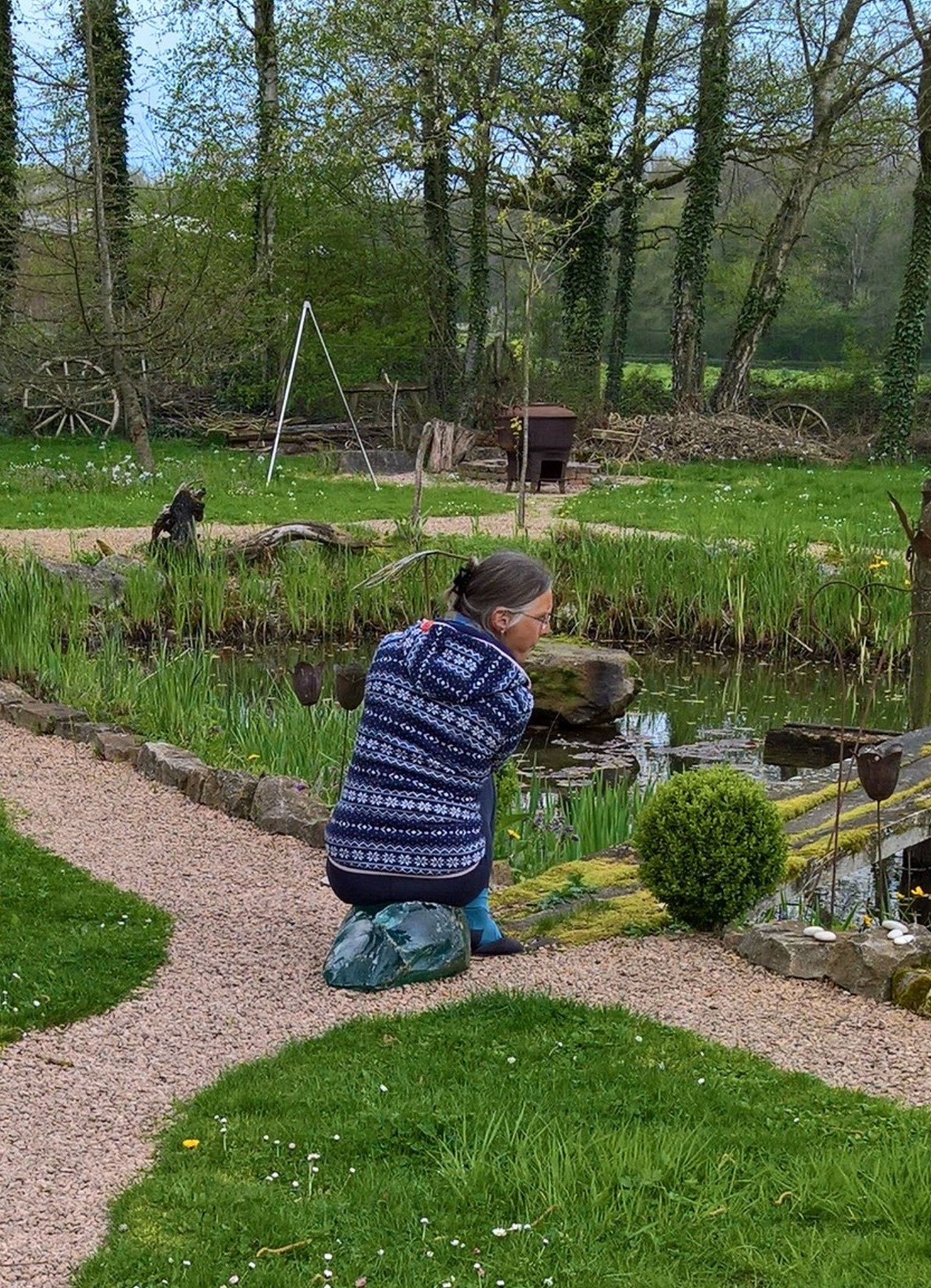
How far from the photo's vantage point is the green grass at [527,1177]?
256 cm

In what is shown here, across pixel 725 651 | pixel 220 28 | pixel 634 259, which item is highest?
pixel 220 28

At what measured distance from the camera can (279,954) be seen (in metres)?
4.46

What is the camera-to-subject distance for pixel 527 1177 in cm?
282

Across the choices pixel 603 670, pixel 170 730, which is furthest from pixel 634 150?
pixel 170 730

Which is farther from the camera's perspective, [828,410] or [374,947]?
[828,410]

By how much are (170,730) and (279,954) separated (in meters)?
3.08

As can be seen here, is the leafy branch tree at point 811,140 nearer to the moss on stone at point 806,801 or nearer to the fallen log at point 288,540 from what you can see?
the fallen log at point 288,540

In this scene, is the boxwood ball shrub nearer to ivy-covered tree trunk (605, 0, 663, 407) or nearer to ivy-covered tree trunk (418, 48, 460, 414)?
ivy-covered tree trunk (418, 48, 460, 414)

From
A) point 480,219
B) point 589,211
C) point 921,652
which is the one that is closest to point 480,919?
point 921,652

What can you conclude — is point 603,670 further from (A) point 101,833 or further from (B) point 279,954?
(B) point 279,954

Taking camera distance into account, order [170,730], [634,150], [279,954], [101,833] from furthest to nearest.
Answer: [634,150] → [170,730] → [101,833] → [279,954]

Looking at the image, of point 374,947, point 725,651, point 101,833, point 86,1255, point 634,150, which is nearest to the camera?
point 86,1255

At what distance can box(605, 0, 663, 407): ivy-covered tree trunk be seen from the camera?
1047 inches

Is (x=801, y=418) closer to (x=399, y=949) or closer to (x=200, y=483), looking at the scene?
(x=200, y=483)
